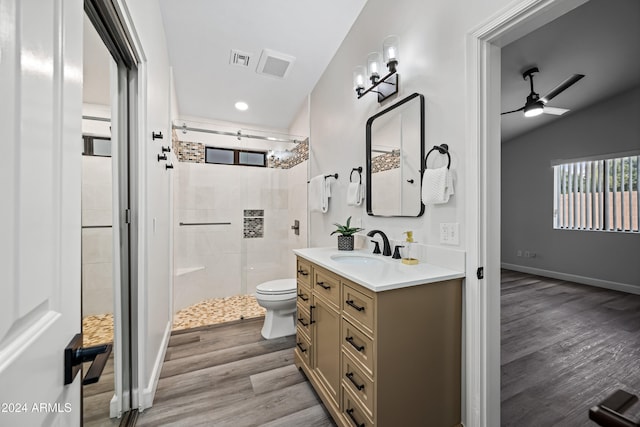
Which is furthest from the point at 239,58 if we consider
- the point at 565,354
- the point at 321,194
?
the point at 565,354

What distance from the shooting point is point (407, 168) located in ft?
5.82

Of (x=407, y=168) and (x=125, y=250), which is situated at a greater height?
(x=407, y=168)

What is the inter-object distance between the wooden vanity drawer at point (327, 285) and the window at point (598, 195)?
4898mm

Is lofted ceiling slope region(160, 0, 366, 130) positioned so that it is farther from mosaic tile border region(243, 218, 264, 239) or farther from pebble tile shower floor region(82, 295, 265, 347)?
pebble tile shower floor region(82, 295, 265, 347)

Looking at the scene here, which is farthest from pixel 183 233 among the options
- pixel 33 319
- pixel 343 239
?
pixel 33 319

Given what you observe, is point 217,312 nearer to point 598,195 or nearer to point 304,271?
point 304,271

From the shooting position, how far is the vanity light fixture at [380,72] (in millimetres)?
1770

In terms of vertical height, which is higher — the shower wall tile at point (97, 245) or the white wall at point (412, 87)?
the white wall at point (412, 87)

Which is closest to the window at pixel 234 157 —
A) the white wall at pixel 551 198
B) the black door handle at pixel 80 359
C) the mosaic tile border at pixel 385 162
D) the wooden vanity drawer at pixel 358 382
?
the mosaic tile border at pixel 385 162

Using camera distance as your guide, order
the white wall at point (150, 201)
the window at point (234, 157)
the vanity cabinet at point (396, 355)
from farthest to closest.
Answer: the window at point (234, 157), the white wall at point (150, 201), the vanity cabinet at point (396, 355)

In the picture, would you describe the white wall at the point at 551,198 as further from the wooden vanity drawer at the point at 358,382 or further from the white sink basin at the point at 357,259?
the wooden vanity drawer at the point at 358,382

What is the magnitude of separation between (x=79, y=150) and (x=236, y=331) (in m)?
2.40

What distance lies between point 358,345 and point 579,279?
16.5 feet

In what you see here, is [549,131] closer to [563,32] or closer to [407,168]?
[563,32]
